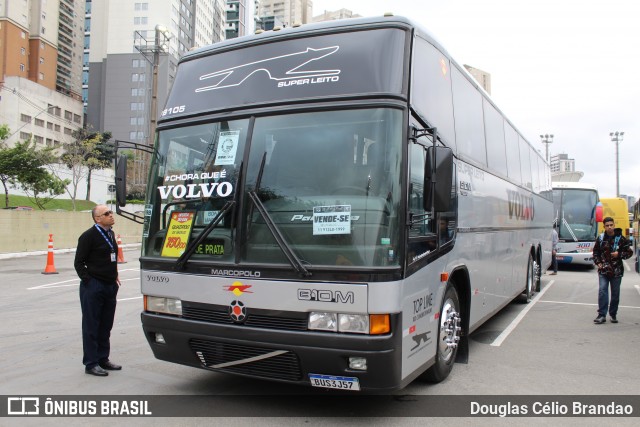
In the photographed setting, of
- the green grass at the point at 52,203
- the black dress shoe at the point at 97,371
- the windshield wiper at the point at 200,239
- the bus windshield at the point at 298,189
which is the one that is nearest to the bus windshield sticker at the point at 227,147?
the bus windshield at the point at 298,189

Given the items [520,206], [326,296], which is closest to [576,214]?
[520,206]

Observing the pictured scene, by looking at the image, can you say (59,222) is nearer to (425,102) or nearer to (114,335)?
(114,335)

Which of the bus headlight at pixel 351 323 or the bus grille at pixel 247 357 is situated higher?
the bus headlight at pixel 351 323

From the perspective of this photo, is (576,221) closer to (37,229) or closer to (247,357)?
(247,357)

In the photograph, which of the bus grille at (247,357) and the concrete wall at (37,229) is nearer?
the bus grille at (247,357)

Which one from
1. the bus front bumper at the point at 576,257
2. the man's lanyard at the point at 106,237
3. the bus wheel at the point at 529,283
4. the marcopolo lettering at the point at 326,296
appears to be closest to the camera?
the marcopolo lettering at the point at 326,296

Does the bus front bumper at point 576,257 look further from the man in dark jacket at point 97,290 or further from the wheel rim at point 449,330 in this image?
the man in dark jacket at point 97,290

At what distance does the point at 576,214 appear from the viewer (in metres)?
20.2

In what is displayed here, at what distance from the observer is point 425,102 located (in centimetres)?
481

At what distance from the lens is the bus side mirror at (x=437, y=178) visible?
4.15 metres

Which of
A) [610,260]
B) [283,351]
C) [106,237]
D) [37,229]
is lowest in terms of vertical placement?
[283,351]

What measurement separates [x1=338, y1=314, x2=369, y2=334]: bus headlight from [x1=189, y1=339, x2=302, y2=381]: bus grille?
48cm

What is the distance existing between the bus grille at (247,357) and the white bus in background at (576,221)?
59.1 feet

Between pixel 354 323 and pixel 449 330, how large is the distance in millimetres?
1838
